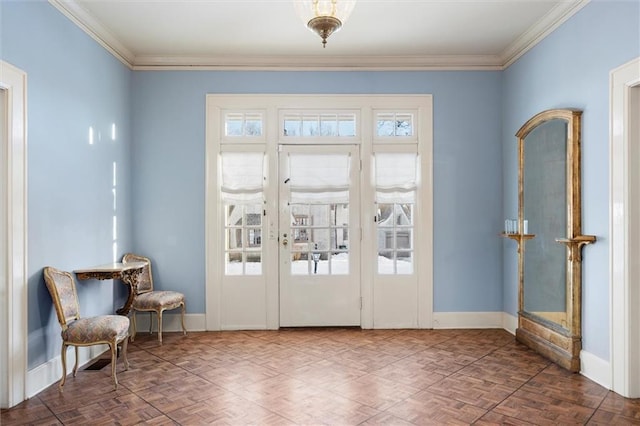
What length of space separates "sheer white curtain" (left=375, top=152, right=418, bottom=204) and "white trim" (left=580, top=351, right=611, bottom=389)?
229 cm

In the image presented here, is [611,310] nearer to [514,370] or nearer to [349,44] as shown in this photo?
[514,370]

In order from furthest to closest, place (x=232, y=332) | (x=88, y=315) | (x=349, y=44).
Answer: (x=232, y=332) < (x=349, y=44) < (x=88, y=315)

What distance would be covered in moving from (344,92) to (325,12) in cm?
240

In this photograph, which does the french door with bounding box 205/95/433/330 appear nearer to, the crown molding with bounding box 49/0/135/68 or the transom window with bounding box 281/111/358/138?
the transom window with bounding box 281/111/358/138

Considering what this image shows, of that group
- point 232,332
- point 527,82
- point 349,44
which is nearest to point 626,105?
point 527,82

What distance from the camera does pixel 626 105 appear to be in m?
3.00

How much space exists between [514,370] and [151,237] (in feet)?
13.2

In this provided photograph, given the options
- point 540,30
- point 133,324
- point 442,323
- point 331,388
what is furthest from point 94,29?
point 442,323

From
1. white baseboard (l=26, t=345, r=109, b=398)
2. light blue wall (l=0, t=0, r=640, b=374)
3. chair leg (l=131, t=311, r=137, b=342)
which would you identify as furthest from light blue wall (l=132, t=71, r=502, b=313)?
white baseboard (l=26, t=345, r=109, b=398)

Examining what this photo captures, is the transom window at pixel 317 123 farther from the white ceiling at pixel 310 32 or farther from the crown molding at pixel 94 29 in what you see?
the crown molding at pixel 94 29

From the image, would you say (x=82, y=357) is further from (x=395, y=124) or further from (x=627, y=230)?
(x=627, y=230)

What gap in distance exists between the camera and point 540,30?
13.3ft

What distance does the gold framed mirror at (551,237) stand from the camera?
3.50 metres

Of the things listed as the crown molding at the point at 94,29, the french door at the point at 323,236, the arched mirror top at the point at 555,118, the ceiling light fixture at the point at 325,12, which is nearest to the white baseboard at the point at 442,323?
the french door at the point at 323,236
